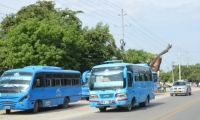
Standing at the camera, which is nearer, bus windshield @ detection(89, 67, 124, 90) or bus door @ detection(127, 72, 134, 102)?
bus windshield @ detection(89, 67, 124, 90)

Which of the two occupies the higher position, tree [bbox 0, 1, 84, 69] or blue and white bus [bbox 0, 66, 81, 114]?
tree [bbox 0, 1, 84, 69]

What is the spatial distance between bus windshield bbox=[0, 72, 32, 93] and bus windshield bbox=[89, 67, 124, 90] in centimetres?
379

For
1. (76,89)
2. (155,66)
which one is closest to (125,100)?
(76,89)

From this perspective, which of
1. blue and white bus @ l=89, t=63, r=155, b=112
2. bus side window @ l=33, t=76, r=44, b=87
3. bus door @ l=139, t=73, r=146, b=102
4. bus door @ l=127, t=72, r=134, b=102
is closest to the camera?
blue and white bus @ l=89, t=63, r=155, b=112

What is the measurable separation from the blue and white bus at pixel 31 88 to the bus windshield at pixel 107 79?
323cm

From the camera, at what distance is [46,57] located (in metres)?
31.1

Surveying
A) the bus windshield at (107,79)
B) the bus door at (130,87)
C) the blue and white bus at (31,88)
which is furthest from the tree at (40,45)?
the bus door at (130,87)

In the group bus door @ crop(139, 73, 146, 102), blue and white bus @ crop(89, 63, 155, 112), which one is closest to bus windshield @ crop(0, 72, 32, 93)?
blue and white bus @ crop(89, 63, 155, 112)

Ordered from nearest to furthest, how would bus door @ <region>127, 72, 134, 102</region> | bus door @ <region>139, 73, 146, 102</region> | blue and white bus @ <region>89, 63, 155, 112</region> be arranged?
1. blue and white bus @ <region>89, 63, 155, 112</region>
2. bus door @ <region>127, 72, 134, 102</region>
3. bus door @ <region>139, 73, 146, 102</region>

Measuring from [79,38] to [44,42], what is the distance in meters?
6.48

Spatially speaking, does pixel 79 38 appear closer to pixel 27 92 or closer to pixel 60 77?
pixel 60 77

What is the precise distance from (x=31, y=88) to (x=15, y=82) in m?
1.03

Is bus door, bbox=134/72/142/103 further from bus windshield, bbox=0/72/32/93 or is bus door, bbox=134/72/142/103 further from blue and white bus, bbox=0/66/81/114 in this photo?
bus windshield, bbox=0/72/32/93

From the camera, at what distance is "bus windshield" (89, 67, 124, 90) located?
19.1m
